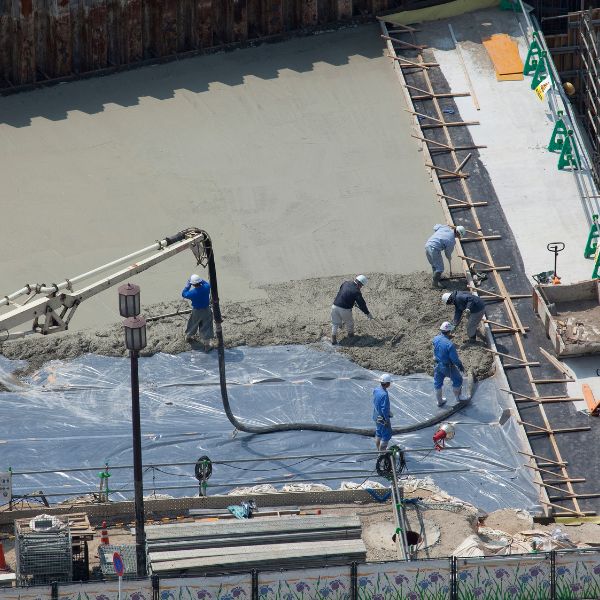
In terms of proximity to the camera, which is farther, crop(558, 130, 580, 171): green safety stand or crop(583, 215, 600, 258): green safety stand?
crop(558, 130, 580, 171): green safety stand

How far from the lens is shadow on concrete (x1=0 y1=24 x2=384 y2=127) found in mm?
40469

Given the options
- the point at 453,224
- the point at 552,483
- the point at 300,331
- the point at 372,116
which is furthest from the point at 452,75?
the point at 552,483

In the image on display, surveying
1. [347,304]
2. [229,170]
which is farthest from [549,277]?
[229,170]

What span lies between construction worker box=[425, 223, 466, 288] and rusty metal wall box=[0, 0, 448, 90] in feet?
29.9

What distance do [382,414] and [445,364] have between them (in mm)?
1865

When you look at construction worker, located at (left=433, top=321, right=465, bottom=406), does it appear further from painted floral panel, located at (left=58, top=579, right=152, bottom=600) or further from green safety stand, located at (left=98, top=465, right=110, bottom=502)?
painted floral panel, located at (left=58, top=579, right=152, bottom=600)

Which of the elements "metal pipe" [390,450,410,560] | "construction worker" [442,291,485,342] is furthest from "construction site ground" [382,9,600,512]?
"metal pipe" [390,450,410,560]


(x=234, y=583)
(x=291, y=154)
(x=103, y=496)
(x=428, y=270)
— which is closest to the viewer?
(x=234, y=583)

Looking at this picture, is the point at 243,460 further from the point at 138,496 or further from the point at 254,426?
the point at 138,496

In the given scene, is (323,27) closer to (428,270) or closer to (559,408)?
(428,270)

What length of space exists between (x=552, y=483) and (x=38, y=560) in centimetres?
855

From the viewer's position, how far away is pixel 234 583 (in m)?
26.4

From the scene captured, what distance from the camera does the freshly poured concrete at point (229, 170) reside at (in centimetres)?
3616

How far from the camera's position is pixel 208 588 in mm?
26375
